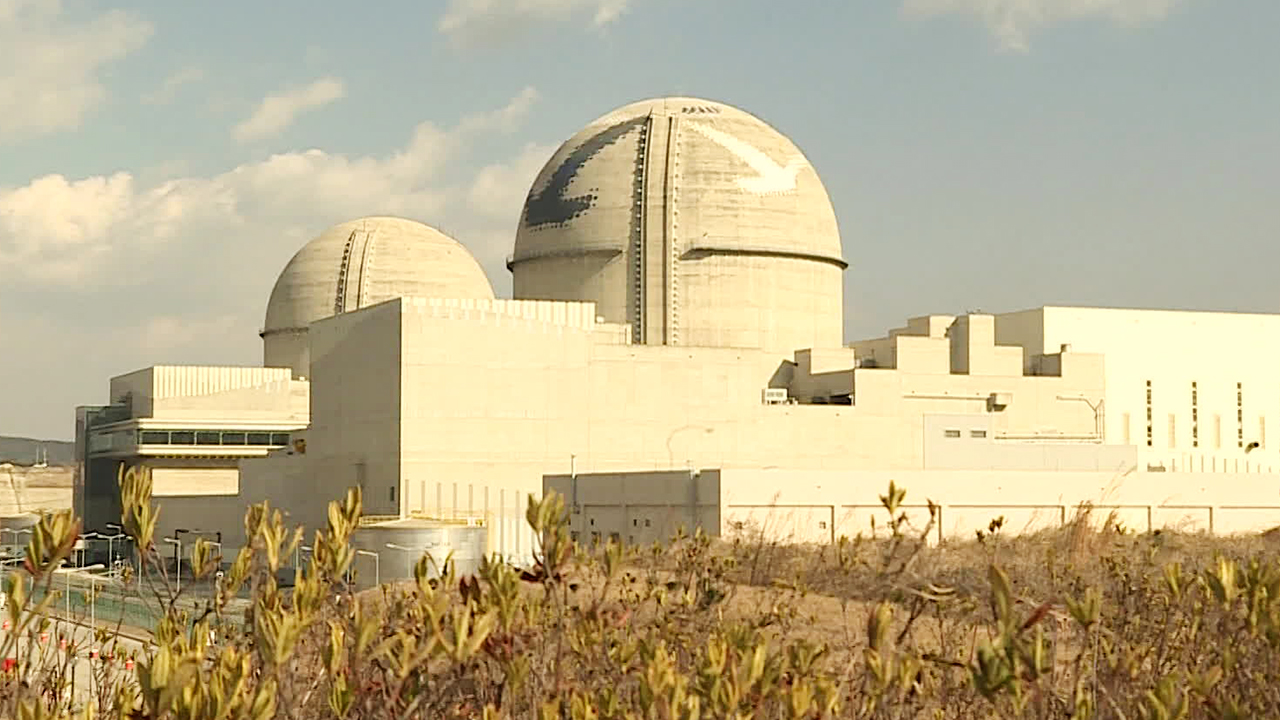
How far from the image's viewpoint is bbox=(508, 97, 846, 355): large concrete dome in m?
52.2

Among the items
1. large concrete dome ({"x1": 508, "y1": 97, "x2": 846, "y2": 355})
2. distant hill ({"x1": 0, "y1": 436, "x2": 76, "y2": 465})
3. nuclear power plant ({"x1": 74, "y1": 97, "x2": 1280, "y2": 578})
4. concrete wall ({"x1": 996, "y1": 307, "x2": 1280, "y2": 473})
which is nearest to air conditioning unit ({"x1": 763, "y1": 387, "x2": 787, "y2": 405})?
nuclear power plant ({"x1": 74, "y1": 97, "x2": 1280, "y2": 578})

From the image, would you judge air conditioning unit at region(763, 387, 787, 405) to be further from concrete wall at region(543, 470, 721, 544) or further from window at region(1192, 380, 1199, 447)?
window at region(1192, 380, 1199, 447)

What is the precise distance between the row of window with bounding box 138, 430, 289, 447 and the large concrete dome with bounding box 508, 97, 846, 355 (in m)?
13.4

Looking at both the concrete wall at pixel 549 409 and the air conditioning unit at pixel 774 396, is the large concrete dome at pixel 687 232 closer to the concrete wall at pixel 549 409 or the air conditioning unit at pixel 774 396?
the concrete wall at pixel 549 409

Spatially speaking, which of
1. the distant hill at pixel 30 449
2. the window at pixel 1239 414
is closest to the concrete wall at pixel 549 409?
the window at pixel 1239 414

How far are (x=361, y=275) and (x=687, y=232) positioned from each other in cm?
1457

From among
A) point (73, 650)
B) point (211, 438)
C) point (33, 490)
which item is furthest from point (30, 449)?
point (73, 650)

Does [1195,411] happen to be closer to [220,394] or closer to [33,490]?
[220,394]

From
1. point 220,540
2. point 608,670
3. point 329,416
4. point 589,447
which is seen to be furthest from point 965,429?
point 608,670

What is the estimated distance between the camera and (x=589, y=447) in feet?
158

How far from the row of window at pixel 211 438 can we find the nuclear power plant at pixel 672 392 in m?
0.09

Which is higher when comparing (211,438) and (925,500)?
(211,438)

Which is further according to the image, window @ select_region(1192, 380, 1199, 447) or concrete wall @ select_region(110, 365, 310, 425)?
concrete wall @ select_region(110, 365, 310, 425)

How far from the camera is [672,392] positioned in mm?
48781
